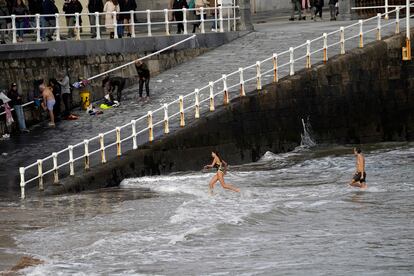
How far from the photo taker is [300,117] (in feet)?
115

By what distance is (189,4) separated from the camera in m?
43.4

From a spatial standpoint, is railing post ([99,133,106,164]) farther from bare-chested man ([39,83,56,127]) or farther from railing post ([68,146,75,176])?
bare-chested man ([39,83,56,127])

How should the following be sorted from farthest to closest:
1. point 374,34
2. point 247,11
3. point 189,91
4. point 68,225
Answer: point 247,11 → point 374,34 → point 189,91 → point 68,225

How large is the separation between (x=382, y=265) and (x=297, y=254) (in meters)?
1.70

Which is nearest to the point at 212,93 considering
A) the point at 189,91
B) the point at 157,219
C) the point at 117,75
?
the point at 189,91

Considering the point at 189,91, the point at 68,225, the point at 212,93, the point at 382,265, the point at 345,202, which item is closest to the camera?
the point at 382,265

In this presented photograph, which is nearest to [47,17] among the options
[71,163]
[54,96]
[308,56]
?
[54,96]

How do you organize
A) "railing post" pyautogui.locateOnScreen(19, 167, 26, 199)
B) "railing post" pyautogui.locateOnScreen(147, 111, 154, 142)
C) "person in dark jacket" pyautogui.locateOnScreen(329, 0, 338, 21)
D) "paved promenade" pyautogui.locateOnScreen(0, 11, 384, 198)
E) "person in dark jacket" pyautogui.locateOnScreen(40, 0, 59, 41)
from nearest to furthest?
1. "railing post" pyautogui.locateOnScreen(19, 167, 26, 199)
2. "railing post" pyautogui.locateOnScreen(147, 111, 154, 142)
3. "paved promenade" pyautogui.locateOnScreen(0, 11, 384, 198)
4. "person in dark jacket" pyautogui.locateOnScreen(40, 0, 59, 41)
5. "person in dark jacket" pyautogui.locateOnScreen(329, 0, 338, 21)

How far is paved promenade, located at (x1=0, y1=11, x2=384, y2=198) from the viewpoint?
105 ft

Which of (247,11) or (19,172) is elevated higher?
(247,11)

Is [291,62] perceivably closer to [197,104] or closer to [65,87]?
[197,104]

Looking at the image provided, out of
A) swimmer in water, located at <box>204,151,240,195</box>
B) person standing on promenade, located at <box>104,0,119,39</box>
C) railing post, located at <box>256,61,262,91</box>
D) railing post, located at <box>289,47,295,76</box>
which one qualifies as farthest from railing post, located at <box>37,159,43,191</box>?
person standing on promenade, located at <box>104,0,119,39</box>

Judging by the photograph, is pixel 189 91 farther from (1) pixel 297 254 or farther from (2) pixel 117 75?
(1) pixel 297 254

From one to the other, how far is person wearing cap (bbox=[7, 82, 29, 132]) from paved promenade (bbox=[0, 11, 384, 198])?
404 mm
